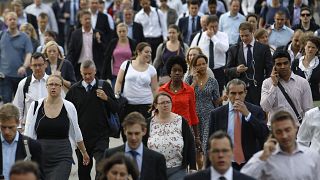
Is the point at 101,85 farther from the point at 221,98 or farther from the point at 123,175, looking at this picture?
the point at 123,175

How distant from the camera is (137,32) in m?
21.8

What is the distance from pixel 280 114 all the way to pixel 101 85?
496 cm

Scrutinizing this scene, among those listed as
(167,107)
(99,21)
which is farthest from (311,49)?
(99,21)

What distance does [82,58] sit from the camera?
20.1 metres

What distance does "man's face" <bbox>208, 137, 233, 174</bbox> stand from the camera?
9.46m

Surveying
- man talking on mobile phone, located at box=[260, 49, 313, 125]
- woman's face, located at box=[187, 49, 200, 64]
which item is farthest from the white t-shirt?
man talking on mobile phone, located at box=[260, 49, 313, 125]

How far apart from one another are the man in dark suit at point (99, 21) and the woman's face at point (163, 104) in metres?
9.54

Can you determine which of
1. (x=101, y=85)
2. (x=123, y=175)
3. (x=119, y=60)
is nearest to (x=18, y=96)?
(x=101, y=85)

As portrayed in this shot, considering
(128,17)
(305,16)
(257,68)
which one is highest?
(128,17)

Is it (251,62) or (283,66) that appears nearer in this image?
(283,66)

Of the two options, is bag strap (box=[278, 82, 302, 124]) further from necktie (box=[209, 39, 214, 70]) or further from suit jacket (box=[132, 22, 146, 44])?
suit jacket (box=[132, 22, 146, 44])

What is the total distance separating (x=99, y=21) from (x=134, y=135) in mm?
11956

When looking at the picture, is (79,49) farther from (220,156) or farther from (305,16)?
(220,156)

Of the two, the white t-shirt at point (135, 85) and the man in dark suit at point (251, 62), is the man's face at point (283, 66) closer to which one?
the man in dark suit at point (251, 62)
